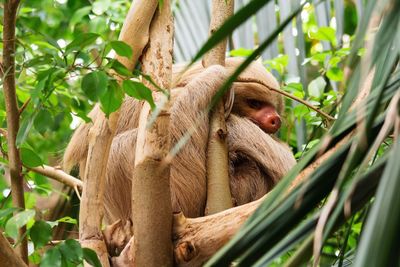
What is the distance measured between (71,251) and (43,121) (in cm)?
Result: 66

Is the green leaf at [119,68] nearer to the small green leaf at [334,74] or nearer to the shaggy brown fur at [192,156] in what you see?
the shaggy brown fur at [192,156]

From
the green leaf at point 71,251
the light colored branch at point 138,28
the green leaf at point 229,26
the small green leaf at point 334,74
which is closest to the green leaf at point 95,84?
the light colored branch at point 138,28

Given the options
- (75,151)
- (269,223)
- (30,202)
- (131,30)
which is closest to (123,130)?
(75,151)

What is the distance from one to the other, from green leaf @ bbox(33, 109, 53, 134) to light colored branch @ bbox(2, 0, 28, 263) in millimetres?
101

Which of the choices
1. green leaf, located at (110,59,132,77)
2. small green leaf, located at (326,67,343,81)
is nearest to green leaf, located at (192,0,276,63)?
green leaf, located at (110,59,132,77)

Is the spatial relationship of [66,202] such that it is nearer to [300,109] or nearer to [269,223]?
[300,109]

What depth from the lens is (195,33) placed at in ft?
17.0

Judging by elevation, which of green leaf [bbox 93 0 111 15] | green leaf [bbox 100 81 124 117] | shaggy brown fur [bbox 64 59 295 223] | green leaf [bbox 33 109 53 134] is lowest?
shaggy brown fur [bbox 64 59 295 223]

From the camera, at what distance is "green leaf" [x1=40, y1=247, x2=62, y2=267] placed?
268 cm

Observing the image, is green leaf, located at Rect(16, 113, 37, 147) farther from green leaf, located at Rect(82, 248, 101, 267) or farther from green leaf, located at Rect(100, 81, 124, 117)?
green leaf, located at Rect(82, 248, 101, 267)

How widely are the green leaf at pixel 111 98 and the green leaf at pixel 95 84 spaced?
14 centimetres

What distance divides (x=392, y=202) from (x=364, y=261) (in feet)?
0.29

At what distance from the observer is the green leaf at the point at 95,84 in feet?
9.38

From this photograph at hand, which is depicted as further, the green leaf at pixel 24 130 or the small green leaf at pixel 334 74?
the small green leaf at pixel 334 74
